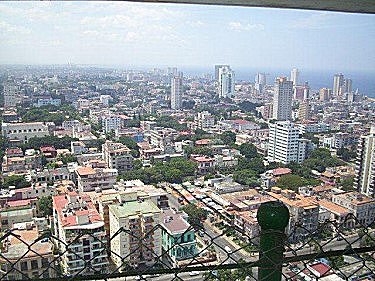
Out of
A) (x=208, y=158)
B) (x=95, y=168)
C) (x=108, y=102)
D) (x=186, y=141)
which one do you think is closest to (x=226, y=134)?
(x=186, y=141)

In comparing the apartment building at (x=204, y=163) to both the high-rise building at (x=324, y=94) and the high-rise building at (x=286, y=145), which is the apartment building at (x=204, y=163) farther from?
the high-rise building at (x=324, y=94)

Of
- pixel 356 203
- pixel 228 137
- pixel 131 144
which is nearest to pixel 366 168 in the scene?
pixel 356 203

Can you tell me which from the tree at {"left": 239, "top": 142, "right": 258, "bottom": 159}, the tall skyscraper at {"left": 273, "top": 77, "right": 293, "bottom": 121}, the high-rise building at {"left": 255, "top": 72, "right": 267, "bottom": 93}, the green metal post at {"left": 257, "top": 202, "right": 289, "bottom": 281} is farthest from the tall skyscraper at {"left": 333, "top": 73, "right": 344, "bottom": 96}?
the green metal post at {"left": 257, "top": 202, "right": 289, "bottom": 281}

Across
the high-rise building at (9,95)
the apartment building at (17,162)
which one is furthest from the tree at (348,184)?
the high-rise building at (9,95)

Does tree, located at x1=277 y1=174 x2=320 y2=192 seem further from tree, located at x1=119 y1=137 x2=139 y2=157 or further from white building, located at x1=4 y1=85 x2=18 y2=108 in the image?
white building, located at x1=4 y1=85 x2=18 y2=108

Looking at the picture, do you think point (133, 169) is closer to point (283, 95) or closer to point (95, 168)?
point (95, 168)

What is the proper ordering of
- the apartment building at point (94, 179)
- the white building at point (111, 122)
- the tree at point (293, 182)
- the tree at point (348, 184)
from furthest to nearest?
the white building at point (111, 122) < the tree at point (348, 184) < the tree at point (293, 182) < the apartment building at point (94, 179)

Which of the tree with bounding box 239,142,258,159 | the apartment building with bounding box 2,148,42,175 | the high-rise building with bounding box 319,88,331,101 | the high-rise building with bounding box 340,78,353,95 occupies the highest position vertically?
the high-rise building with bounding box 340,78,353,95
